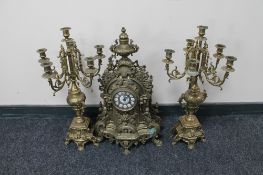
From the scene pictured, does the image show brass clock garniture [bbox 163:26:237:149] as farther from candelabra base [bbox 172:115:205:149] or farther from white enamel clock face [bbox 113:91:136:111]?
white enamel clock face [bbox 113:91:136:111]

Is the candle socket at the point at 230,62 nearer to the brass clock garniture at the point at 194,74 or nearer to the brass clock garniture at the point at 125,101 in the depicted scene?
the brass clock garniture at the point at 194,74

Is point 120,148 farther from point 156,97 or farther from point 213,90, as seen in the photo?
point 213,90

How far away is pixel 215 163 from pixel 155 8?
1.02 m

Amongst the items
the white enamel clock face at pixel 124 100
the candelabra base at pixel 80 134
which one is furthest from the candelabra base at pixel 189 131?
the candelabra base at pixel 80 134

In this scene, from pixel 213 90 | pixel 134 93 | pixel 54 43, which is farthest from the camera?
pixel 213 90

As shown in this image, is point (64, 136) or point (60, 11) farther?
point (64, 136)

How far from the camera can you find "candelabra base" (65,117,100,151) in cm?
180

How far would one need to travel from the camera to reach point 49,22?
1788 mm

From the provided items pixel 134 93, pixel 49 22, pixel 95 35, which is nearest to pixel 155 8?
pixel 95 35

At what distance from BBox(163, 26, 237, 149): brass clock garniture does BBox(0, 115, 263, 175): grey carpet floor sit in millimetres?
85

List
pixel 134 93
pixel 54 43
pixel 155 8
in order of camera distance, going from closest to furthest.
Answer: pixel 134 93, pixel 155 8, pixel 54 43

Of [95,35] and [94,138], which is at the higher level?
[95,35]

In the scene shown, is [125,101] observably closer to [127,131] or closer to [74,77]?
[127,131]

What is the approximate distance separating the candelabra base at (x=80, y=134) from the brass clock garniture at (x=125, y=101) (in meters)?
0.06
